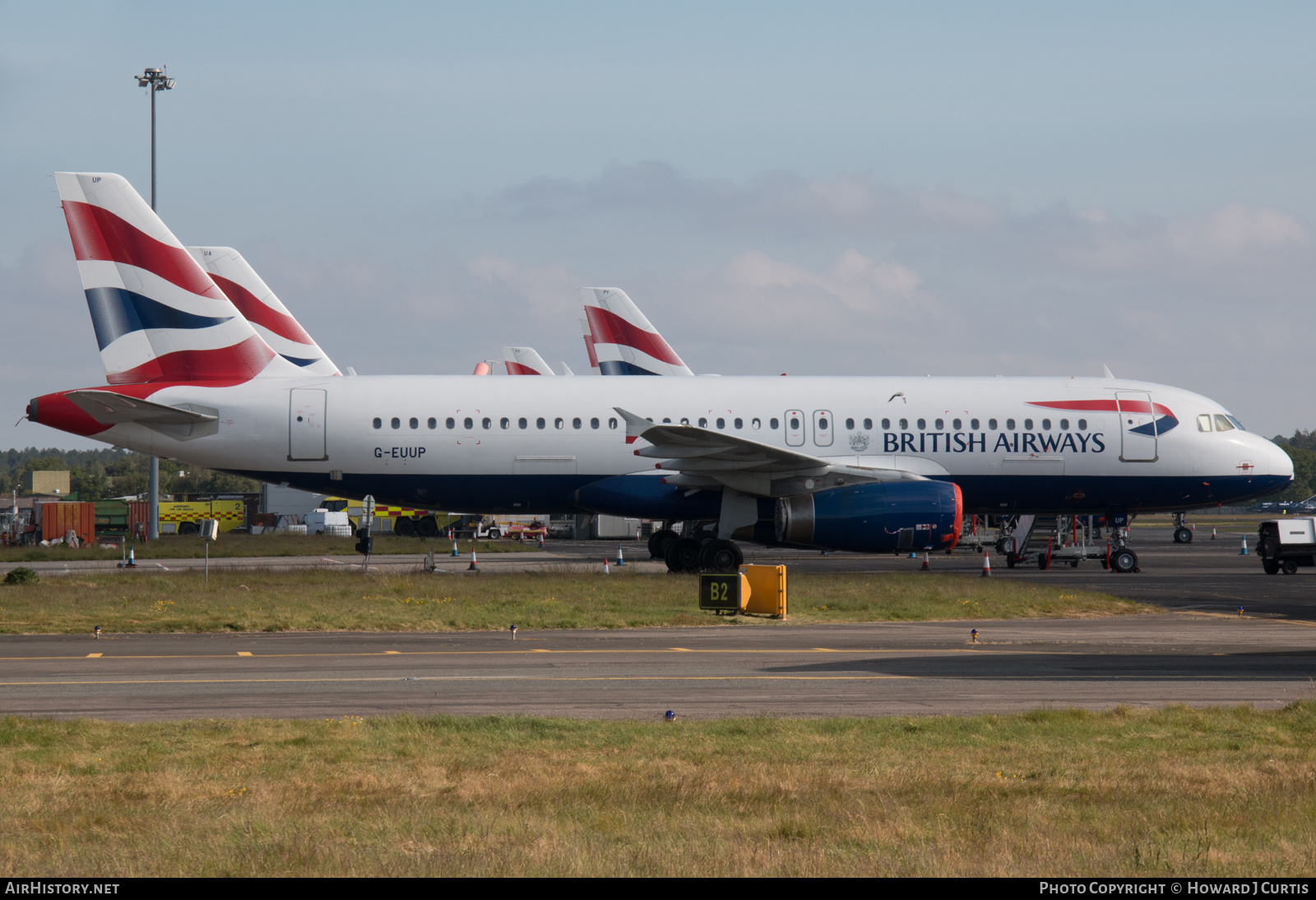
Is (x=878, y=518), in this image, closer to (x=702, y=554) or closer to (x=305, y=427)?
(x=702, y=554)

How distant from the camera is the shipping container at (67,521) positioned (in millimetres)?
63188

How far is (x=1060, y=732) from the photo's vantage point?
10.3 meters

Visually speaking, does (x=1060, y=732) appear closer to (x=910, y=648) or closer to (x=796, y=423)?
(x=910, y=648)

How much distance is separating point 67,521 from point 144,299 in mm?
43081

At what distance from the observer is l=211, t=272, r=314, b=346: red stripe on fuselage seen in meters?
37.0

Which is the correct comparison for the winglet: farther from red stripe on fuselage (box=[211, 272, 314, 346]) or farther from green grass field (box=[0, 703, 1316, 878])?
red stripe on fuselage (box=[211, 272, 314, 346])

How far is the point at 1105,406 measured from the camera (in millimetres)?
29734

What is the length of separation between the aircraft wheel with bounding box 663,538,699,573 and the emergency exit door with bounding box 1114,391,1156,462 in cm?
1116

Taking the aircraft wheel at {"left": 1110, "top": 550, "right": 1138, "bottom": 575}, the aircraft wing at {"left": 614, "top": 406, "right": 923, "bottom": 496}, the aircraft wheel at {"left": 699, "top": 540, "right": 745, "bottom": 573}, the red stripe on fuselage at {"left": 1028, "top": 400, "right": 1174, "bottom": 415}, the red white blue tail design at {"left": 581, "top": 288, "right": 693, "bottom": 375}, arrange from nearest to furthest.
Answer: the aircraft wing at {"left": 614, "top": 406, "right": 923, "bottom": 496}, the aircraft wheel at {"left": 699, "top": 540, "right": 745, "bottom": 573}, the red stripe on fuselage at {"left": 1028, "top": 400, "right": 1174, "bottom": 415}, the aircraft wheel at {"left": 1110, "top": 550, "right": 1138, "bottom": 575}, the red white blue tail design at {"left": 581, "top": 288, "right": 693, "bottom": 375}

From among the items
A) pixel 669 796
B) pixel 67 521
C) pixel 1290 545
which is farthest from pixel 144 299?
pixel 67 521

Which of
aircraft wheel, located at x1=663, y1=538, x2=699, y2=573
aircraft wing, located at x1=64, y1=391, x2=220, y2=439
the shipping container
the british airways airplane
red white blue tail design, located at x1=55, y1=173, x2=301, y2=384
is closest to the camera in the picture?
aircraft wing, located at x1=64, y1=391, x2=220, y2=439

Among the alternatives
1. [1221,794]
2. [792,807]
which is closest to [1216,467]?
[1221,794]

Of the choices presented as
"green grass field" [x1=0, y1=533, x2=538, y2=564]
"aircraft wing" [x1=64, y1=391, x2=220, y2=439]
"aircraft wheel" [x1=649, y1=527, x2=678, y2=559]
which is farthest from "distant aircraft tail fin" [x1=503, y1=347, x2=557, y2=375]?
"aircraft wing" [x1=64, y1=391, x2=220, y2=439]
